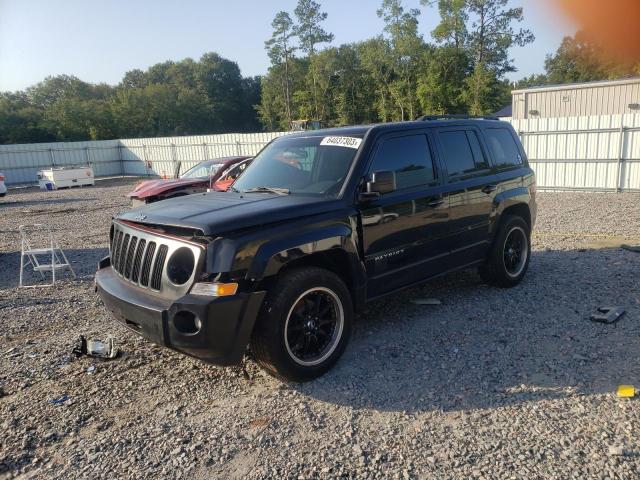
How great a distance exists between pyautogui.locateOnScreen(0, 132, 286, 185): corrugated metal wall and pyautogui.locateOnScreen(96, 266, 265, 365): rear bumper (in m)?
22.5

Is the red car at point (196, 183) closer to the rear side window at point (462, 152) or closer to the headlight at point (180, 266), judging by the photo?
the rear side window at point (462, 152)

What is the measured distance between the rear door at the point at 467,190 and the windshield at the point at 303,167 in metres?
1.24

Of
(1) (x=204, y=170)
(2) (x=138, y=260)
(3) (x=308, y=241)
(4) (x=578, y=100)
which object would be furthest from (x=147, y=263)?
(4) (x=578, y=100)

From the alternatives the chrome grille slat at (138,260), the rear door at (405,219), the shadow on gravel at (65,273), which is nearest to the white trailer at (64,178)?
the shadow on gravel at (65,273)

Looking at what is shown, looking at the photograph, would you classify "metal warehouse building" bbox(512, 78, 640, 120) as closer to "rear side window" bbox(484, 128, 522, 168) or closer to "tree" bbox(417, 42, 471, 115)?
"tree" bbox(417, 42, 471, 115)

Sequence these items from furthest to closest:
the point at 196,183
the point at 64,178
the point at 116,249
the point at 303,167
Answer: the point at 64,178 → the point at 196,183 → the point at 303,167 → the point at 116,249

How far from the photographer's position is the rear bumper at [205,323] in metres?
3.39

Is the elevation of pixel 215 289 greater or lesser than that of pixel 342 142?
lesser

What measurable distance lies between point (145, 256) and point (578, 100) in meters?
26.7

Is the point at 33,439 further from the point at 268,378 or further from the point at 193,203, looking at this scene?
the point at 193,203

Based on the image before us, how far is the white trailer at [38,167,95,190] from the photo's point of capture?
25.3 m

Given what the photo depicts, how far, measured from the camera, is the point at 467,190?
17.8 ft

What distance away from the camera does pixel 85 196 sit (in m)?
21.8

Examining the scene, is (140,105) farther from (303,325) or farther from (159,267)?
(303,325)
